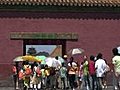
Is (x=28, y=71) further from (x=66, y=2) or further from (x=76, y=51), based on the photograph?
(x=66, y=2)

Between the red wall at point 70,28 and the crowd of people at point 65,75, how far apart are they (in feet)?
5.75

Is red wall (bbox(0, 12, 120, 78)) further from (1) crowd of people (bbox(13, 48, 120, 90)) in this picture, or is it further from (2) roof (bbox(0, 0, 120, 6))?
(1) crowd of people (bbox(13, 48, 120, 90))

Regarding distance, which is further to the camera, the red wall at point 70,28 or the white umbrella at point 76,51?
the red wall at point 70,28

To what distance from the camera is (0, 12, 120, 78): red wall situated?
34438 millimetres

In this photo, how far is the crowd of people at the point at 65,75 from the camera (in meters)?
27.5

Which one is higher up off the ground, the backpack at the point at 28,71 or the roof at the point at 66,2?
the roof at the point at 66,2

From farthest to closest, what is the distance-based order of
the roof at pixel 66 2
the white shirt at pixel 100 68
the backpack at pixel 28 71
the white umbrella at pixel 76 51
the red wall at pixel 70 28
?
the red wall at pixel 70 28 < the roof at pixel 66 2 < the white umbrella at pixel 76 51 < the backpack at pixel 28 71 < the white shirt at pixel 100 68

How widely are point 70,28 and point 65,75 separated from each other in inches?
177

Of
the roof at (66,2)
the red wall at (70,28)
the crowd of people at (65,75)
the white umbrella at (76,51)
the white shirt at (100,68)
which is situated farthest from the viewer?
the red wall at (70,28)

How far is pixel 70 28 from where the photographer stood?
35.1 meters

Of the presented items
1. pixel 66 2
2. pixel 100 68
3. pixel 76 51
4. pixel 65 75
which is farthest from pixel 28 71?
pixel 66 2

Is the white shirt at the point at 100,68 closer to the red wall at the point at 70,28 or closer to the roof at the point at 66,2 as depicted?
the red wall at the point at 70,28

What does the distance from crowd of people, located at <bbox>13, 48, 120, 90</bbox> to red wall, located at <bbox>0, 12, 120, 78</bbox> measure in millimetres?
1752

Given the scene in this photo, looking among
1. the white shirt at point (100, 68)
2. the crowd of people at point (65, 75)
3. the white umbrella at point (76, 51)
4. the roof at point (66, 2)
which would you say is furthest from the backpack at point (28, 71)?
the roof at point (66, 2)
